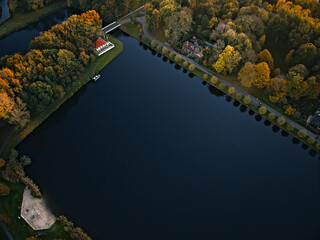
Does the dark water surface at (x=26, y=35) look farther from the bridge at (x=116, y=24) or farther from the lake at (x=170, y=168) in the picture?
the lake at (x=170, y=168)

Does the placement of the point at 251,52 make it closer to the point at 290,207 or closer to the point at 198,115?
the point at 198,115

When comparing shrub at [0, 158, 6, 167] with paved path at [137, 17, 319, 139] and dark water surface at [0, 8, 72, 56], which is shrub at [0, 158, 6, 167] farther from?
paved path at [137, 17, 319, 139]

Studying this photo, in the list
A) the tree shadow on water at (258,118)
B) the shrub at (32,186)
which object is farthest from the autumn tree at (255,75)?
the shrub at (32,186)

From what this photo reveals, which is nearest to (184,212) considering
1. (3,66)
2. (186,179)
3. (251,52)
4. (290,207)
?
(186,179)

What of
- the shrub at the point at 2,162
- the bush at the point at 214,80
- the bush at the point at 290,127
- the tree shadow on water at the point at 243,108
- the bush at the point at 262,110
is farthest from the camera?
the bush at the point at 214,80

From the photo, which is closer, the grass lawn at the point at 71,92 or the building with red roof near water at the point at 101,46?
the grass lawn at the point at 71,92

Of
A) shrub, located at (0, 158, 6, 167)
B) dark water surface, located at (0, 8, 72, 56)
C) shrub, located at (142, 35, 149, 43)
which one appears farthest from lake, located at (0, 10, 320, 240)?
dark water surface, located at (0, 8, 72, 56)
